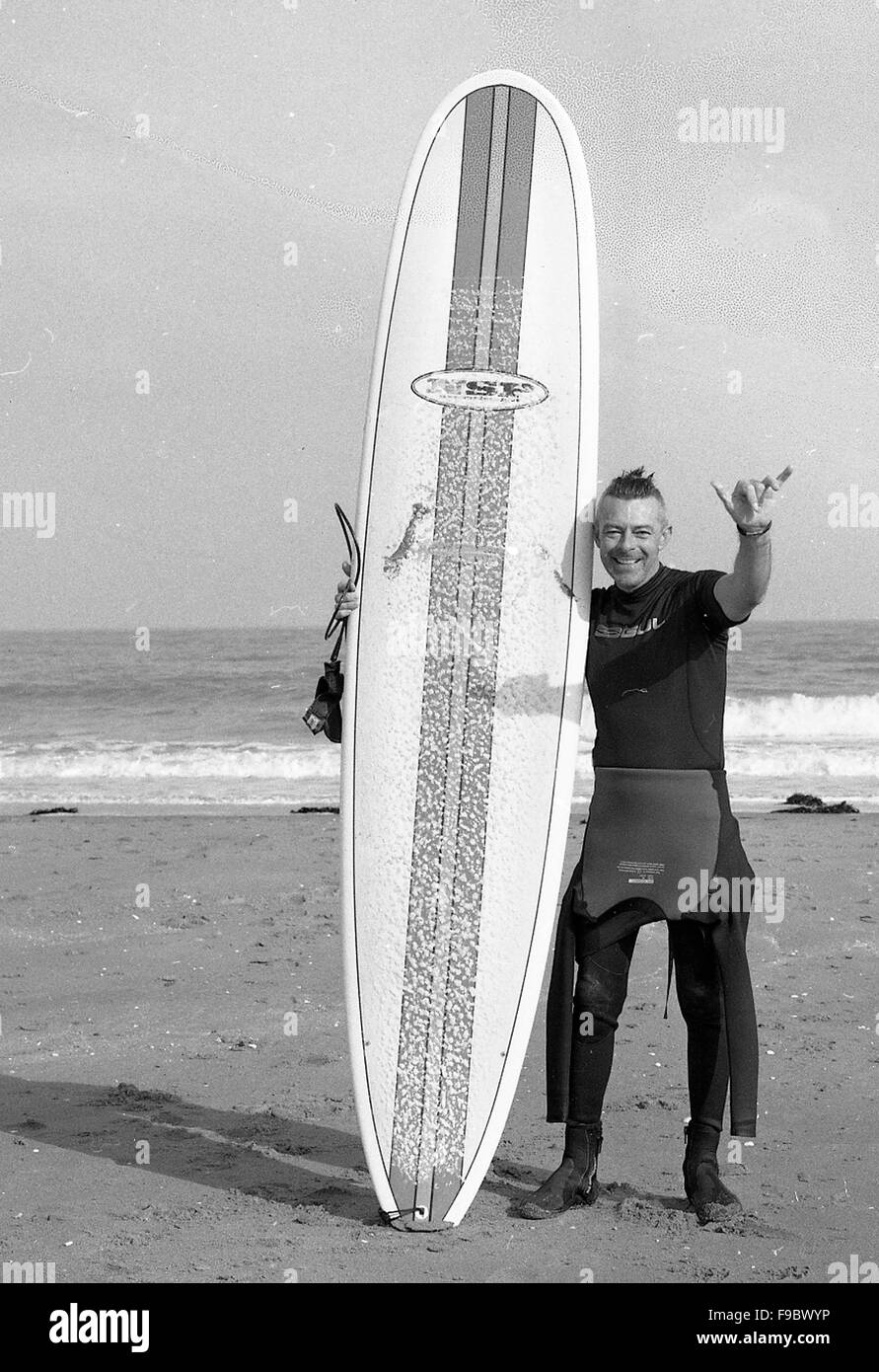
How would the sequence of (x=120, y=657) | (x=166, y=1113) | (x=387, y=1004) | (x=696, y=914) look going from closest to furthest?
(x=696, y=914), (x=387, y=1004), (x=166, y=1113), (x=120, y=657)

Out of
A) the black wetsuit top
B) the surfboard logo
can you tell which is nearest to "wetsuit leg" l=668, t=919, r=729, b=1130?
the black wetsuit top

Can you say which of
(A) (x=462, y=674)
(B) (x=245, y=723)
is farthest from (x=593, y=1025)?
(B) (x=245, y=723)

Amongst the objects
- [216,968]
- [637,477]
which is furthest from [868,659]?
[637,477]

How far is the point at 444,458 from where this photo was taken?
338 cm

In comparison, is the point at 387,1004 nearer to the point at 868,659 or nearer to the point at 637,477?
the point at 637,477

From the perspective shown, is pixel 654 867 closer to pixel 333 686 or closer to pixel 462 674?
pixel 462 674

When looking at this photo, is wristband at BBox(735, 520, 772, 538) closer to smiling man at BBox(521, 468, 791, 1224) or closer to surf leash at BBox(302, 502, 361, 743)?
smiling man at BBox(521, 468, 791, 1224)

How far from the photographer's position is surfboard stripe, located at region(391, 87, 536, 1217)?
3131mm

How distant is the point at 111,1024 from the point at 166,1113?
0.91 meters

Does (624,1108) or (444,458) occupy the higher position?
(444,458)

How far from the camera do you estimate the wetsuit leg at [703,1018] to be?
292 cm

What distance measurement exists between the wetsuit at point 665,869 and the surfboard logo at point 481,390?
27.0 inches

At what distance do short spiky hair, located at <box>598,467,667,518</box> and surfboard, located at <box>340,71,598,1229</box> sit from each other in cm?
28

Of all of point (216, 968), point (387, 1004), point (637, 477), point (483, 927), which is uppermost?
point (637, 477)
